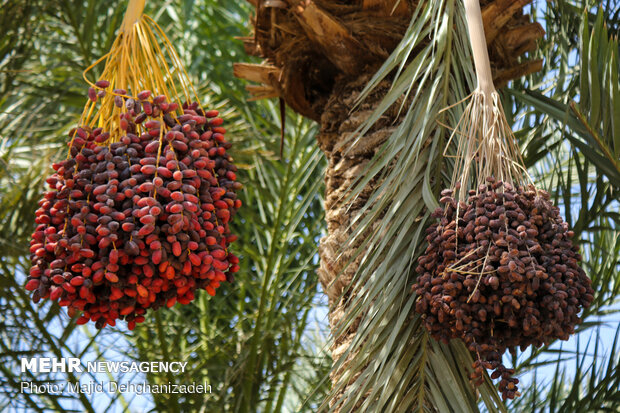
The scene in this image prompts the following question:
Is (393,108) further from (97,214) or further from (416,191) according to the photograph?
(97,214)

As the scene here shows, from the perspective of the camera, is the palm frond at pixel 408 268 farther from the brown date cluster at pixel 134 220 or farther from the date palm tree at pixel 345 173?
the brown date cluster at pixel 134 220

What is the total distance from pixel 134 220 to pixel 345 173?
0.85m

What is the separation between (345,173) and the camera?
7.41ft

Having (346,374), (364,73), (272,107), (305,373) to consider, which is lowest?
→ (346,374)

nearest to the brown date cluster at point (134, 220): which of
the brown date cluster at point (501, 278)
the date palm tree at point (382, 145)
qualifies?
the date palm tree at point (382, 145)

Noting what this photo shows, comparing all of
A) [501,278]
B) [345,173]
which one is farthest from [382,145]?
[501,278]

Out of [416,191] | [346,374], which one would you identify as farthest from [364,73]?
[346,374]

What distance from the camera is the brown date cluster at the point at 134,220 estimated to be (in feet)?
5.04

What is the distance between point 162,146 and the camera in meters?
1.66

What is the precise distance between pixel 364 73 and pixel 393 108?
171 millimetres

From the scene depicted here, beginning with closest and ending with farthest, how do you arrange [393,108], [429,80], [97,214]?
[97,214] < [429,80] < [393,108]

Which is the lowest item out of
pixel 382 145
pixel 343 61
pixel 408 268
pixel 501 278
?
pixel 501 278

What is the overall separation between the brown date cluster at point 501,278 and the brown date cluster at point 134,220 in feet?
1.47

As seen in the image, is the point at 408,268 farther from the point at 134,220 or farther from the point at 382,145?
the point at 134,220
